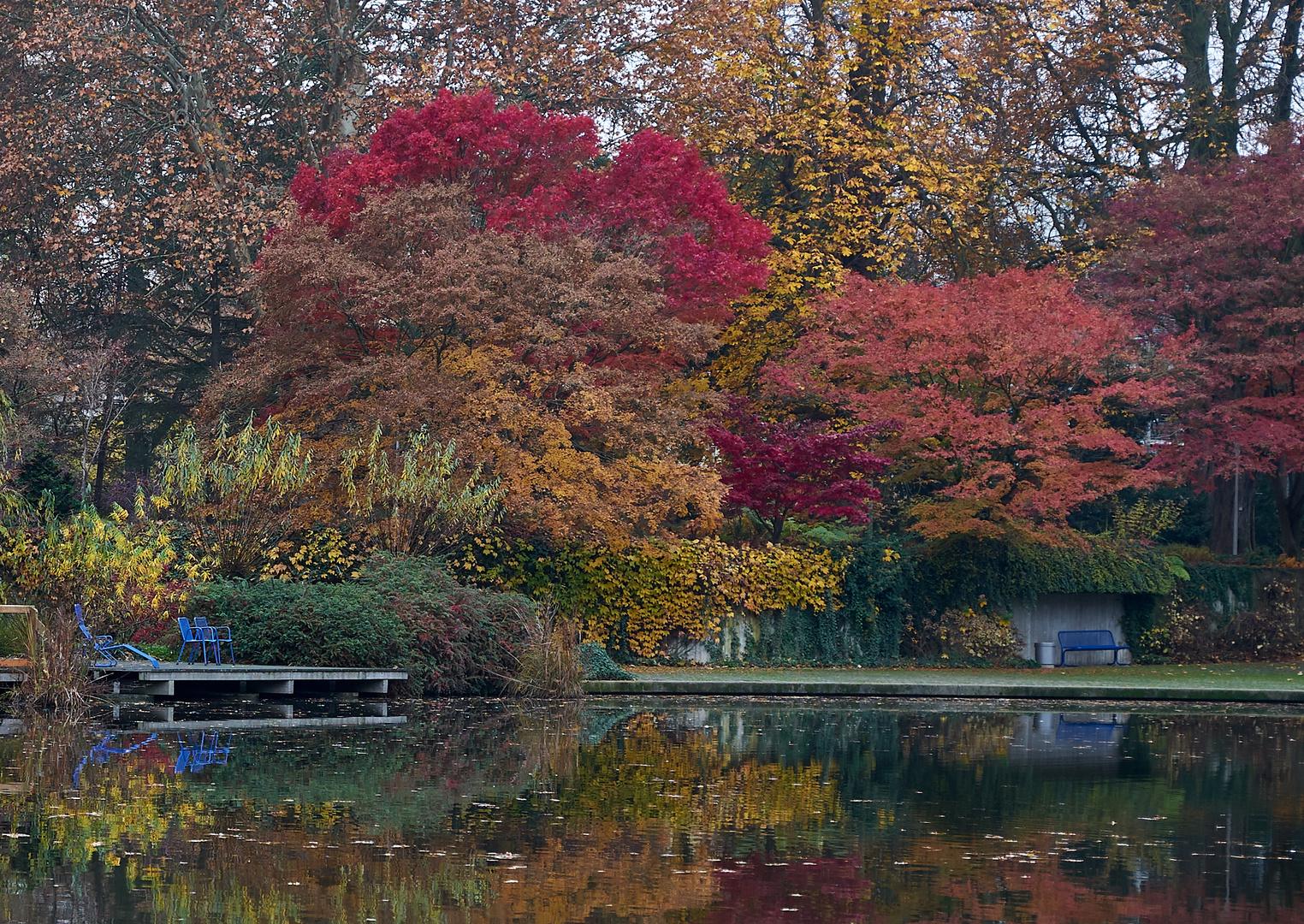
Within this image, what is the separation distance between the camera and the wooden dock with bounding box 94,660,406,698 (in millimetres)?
17406

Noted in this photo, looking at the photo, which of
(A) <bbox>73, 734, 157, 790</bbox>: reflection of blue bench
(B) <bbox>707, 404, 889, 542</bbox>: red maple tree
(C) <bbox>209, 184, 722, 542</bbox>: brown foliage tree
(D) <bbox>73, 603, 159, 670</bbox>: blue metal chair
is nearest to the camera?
(A) <bbox>73, 734, 157, 790</bbox>: reflection of blue bench

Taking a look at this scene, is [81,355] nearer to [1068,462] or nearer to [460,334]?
[460,334]

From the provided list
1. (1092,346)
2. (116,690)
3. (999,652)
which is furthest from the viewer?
(999,652)

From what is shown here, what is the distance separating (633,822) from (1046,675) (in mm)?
16563

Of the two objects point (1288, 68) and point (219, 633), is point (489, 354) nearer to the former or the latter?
point (219, 633)

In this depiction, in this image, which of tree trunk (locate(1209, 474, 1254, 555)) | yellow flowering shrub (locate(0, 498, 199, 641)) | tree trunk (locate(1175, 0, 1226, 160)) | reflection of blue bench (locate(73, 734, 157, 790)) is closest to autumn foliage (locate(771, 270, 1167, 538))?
tree trunk (locate(1209, 474, 1254, 555))

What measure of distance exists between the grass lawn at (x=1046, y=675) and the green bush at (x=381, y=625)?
268 cm

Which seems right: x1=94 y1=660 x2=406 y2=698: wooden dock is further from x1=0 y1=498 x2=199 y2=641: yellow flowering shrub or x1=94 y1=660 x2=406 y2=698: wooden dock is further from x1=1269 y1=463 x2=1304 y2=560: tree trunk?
x1=1269 y1=463 x2=1304 y2=560: tree trunk

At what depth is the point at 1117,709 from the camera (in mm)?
20828

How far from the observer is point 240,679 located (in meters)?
18.3

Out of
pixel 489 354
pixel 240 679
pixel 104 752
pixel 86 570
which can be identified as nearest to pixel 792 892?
pixel 104 752

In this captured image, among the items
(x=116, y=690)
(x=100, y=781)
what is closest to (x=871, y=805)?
(x=100, y=781)

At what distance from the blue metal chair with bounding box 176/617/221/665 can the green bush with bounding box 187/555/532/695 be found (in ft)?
1.37

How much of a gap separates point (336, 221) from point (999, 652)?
12969 millimetres
